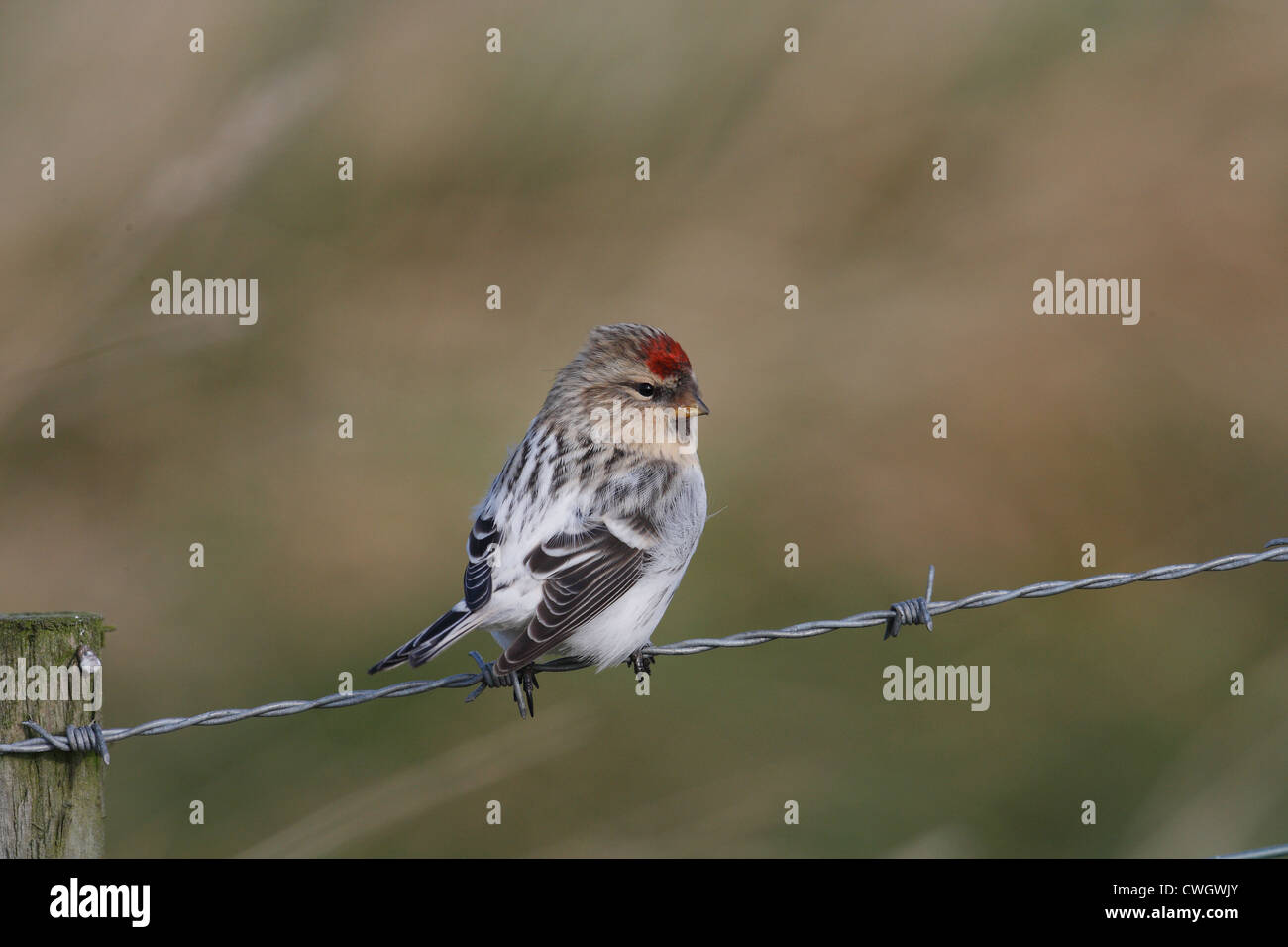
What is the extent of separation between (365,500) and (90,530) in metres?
1.91

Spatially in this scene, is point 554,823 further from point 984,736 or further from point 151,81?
point 151,81

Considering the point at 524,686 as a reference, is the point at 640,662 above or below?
above

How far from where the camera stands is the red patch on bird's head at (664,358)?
20.5 feet

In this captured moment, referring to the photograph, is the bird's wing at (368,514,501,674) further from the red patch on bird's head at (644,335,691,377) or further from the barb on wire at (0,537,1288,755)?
the red patch on bird's head at (644,335,691,377)

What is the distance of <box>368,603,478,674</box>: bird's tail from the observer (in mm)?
4621

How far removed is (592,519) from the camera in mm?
5527

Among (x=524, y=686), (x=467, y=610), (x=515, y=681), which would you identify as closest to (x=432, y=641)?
(x=467, y=610)

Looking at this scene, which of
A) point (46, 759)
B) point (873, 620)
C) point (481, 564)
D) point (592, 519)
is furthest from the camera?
point (592, 519)

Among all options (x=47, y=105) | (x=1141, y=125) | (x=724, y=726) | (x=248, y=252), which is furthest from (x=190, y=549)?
(x=1141, y=125)

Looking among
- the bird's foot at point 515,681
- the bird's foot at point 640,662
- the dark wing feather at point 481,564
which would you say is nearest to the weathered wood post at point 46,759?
the bird's foot at point 515,681

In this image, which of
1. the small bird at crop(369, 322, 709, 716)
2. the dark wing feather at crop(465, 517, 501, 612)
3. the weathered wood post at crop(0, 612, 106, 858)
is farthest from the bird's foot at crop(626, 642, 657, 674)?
the weathered wood post at crop(0, 612, 106, 858)

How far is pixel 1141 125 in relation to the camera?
11023 millimetres

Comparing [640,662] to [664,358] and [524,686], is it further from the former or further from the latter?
[664,358]

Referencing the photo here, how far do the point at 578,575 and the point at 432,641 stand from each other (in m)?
0.74
